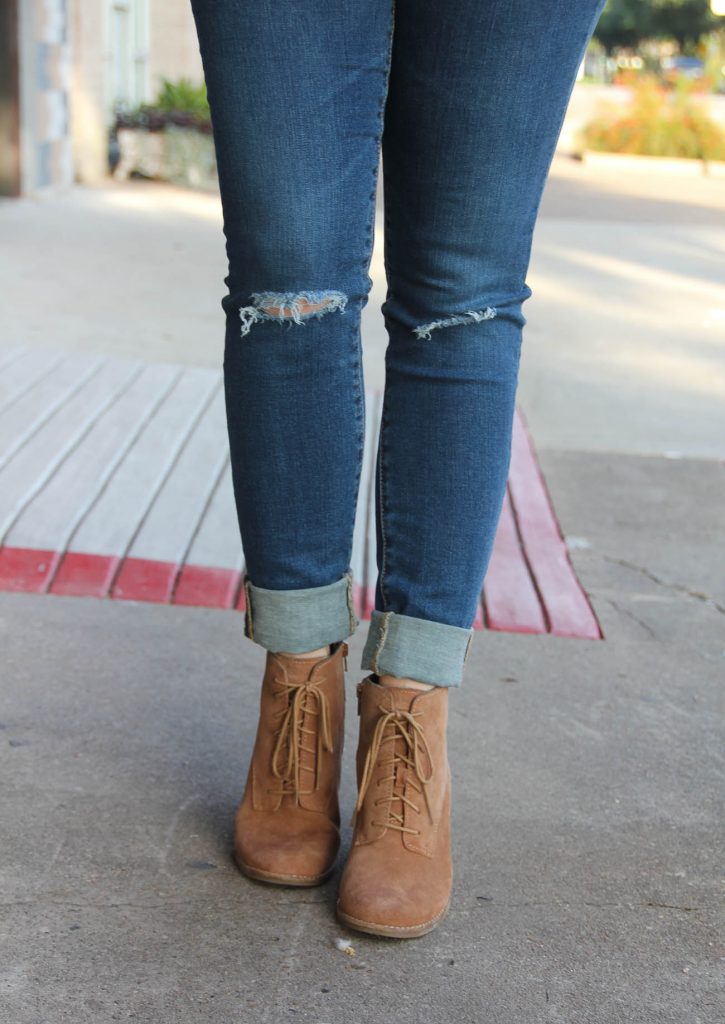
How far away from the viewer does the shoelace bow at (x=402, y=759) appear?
4.27 feet

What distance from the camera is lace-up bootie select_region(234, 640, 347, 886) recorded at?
4.32ft

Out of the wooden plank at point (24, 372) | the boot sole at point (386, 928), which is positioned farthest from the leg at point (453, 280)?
the wooden plank at point (24, 372)

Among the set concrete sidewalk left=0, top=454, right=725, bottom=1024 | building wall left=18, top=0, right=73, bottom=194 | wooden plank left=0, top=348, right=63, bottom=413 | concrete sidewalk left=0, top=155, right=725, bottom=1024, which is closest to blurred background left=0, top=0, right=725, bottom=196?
building wall left=18, top=0, right=73, bottom=194

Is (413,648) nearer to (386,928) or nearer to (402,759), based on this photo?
(402,759)

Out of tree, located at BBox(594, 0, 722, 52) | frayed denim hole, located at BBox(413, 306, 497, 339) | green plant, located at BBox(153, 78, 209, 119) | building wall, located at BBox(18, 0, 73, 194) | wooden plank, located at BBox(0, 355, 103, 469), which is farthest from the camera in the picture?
tree, located at BBox(594, 0, 722, 52)

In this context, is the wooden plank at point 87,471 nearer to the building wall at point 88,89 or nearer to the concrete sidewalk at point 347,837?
the concrete sidewalk at point 347,837

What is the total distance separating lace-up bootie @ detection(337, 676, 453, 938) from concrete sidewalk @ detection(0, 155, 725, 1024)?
58mm

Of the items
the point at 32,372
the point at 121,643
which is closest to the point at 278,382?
the point at 121,643

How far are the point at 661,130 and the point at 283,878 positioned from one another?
1358 cm

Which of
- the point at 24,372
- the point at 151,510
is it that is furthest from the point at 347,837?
the point at 24,372

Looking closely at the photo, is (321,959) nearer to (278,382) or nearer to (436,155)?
(278,382)

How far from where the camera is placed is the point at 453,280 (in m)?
1.25

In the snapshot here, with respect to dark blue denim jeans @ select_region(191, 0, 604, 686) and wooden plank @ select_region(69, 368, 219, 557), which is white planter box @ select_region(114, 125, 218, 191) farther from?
dark blue denim jeans @ select_region(191, 0, 604, 686)

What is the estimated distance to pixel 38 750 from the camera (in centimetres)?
155
